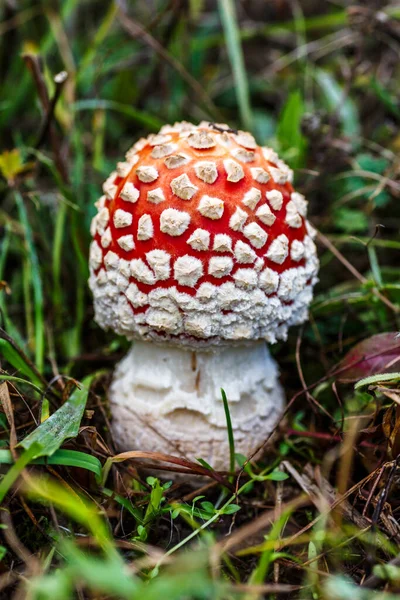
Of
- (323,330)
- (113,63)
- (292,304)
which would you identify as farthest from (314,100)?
(292,304)

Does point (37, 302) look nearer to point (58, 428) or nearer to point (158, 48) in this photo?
point (58, 428)

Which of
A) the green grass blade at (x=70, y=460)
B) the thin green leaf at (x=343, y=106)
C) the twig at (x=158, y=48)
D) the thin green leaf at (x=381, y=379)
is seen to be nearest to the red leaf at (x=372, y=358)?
the thin green leaf at (x=381, y=379)

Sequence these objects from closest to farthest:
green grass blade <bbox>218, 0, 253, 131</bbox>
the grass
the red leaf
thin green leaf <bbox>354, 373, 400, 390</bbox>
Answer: the grass < thin green leaf <bbox>354, 373, 400, 390</bbox> < the red leaf < green grass blade <bbox>218, 0, 253, 131</bbox>

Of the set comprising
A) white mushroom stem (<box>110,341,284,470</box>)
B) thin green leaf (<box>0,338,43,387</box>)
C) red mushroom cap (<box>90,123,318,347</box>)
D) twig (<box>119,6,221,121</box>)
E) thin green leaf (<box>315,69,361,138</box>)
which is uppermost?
→ twig (<box>119,6,221,121</box>)

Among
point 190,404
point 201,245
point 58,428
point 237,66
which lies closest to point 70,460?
point 58,428

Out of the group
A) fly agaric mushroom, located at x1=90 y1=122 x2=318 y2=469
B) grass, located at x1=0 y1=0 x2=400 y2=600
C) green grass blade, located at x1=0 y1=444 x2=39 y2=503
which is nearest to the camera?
green grass blade, located at x1=0 y1=444 x2=39 y2=503

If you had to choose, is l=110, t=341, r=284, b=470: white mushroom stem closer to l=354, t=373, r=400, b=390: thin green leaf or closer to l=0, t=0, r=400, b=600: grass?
l=0, t=0, r=400, b=600: grass

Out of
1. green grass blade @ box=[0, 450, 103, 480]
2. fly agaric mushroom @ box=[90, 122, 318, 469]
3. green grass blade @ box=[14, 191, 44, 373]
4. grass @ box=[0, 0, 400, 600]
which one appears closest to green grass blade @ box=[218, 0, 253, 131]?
grass @ box=[0, 0, 400, 600]

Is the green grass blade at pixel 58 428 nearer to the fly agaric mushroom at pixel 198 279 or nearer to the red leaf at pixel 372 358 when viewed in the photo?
the fly agaric mushroom at pixel 198 279
